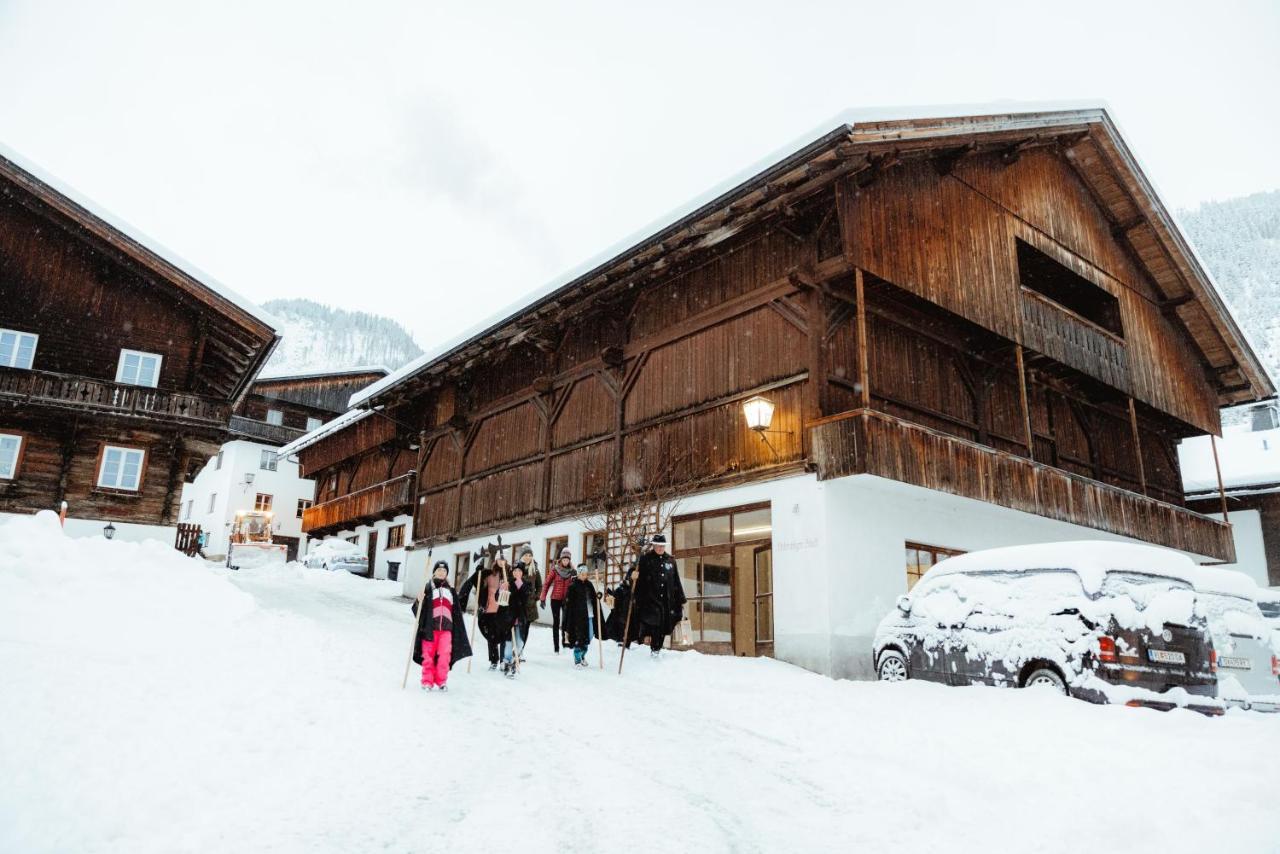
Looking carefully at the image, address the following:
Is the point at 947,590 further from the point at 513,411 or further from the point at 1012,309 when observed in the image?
the point at 513,411

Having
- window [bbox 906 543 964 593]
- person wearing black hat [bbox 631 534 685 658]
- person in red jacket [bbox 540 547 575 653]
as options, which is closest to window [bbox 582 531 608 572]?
person in red jacket [bbox 540 547 575 653]

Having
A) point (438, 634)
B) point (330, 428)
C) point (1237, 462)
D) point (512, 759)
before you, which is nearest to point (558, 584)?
point (438, 634)

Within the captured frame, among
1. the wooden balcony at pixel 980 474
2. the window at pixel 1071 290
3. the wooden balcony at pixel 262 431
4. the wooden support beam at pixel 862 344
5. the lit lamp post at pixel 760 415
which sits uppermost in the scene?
the wooden balcony at pixel 262 431

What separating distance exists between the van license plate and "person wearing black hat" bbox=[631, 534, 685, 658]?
6.55 meters

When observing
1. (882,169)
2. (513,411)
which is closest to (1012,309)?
(882,169)

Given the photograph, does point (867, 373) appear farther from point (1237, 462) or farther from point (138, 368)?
point (138, 368)

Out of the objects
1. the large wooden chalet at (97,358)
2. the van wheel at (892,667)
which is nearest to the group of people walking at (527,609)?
the van wheel at (892,667)

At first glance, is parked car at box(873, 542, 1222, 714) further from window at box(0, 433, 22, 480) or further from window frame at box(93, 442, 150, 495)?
window at box(0, 433, 22, 480)

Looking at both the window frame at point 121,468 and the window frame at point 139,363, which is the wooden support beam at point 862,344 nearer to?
the window frame at point 139,363

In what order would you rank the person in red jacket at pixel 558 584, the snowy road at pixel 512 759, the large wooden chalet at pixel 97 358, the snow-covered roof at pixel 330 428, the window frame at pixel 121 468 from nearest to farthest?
the snowy road at pixel 512 759 → the person in red jacket at pixel 558 584 → the large wooden chalet at pixel 97 358 → the window frame at pixel 121 468 → the snow-covered roof at pixel 330 428

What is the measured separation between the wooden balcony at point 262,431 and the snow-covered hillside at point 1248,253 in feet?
254

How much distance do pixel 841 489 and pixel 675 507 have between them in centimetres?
373

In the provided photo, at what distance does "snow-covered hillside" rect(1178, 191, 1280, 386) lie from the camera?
80.6m

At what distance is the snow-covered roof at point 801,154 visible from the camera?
13164 mm
